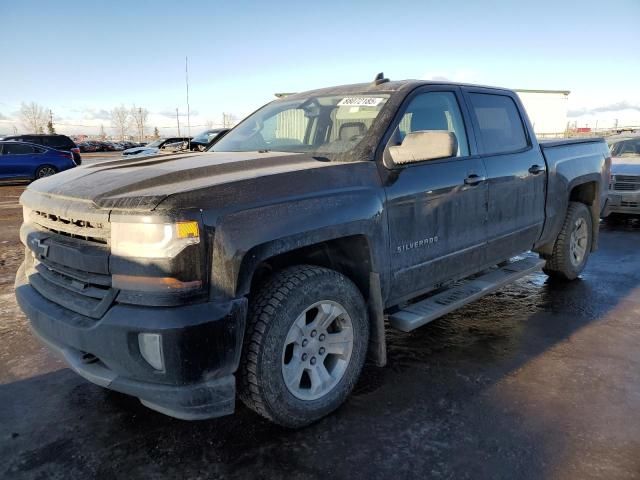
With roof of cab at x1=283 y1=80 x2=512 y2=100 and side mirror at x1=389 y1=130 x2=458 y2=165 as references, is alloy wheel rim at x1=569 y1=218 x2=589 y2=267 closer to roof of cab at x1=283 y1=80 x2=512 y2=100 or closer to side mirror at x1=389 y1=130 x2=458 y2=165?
roof of cab at x1=283 y1=80 x2=512 y2=100

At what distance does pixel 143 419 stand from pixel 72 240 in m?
1.06

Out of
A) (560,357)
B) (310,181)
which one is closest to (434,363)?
(560,357)

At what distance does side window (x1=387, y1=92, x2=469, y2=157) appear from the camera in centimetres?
339

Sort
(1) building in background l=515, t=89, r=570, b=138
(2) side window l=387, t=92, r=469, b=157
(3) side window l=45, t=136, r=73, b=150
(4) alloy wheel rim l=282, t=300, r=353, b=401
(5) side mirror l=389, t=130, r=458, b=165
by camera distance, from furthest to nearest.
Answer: (1) building in background l=515, t=89, r=570, b=138 < (3) side window l=45, t=136, r=73, b=150 < (2) side window l=387, t=92, r=469, b=157 < (5) side mirror l=389, t=130, r=458, b=165 < (4) alloy wheel rim l=282, t=300, r=353, b=401

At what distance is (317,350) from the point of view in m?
2.70

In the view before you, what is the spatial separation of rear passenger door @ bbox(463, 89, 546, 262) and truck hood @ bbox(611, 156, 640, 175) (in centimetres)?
542

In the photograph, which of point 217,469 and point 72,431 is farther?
point 72,431

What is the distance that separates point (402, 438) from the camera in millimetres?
2561

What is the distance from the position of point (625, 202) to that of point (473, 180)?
661 centimetres

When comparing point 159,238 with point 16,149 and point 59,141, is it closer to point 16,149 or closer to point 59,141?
point 16,149

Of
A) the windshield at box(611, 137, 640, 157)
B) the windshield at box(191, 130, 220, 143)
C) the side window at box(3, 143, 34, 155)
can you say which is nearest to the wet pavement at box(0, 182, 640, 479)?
the windshield at box(611, 137, 640, 157)

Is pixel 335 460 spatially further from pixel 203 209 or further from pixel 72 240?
pixel 72 240

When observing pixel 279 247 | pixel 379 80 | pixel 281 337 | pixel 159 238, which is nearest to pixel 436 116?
pixel 379 80

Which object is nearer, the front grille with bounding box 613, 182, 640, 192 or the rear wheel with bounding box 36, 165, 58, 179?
the front grille with bounding box 613, 182, 640, 192
